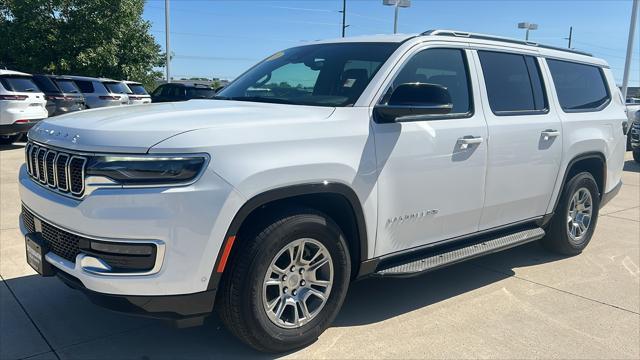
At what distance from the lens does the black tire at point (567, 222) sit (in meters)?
5.27

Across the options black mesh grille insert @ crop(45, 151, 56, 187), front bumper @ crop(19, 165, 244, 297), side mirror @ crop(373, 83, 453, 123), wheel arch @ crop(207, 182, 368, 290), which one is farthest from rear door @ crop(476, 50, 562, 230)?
black mesh grille insert @ crop(45, 151, 56, 187)

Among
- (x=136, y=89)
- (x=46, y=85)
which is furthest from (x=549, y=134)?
(x=136, y=89)

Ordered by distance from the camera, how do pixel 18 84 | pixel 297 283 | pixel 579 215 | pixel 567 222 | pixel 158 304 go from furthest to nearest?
pixel 18 84 → pixel 579 215 → pixel 567 222 → pixel 297 283 → pixel 158 304

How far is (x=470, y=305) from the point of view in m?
4.21

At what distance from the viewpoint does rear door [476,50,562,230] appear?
4309 millimetres

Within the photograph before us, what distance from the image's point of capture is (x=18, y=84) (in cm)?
1287

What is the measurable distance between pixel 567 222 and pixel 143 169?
427cm

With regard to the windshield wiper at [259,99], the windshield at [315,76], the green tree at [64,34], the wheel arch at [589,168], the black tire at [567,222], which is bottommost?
the black tire at [567,222]

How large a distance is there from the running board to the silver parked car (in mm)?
16094

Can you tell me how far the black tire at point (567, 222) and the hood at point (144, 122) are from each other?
2.96 meters

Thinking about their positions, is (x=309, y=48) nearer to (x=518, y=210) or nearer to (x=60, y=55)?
(x=518, y=210)

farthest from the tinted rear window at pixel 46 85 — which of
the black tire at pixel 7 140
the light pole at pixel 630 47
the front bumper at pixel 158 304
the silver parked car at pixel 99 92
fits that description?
the light pole at pixel 630 47

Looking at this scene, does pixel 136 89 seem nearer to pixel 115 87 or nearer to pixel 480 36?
pixel 115 87

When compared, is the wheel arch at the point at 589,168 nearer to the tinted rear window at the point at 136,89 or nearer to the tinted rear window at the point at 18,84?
the tinted rear window at the point at 18,84
